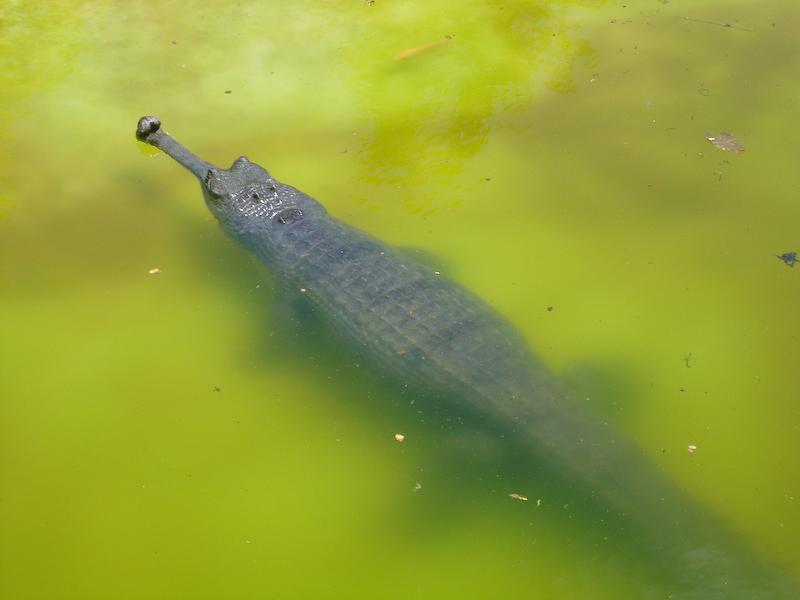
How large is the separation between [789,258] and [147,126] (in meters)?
2.94

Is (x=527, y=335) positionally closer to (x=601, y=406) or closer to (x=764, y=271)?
(x=601, y=406)

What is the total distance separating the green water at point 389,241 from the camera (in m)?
2.36

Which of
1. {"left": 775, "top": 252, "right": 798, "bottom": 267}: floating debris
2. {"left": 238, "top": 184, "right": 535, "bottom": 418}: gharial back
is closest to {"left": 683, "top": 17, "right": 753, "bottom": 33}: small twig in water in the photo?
{"left": 775, "top": 252, "right": 798, "bottom": 267}: floating debris

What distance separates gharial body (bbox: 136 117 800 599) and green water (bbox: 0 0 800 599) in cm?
10

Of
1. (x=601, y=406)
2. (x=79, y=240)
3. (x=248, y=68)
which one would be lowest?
(x=601, y=406)

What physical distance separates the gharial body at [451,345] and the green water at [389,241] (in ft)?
0.32

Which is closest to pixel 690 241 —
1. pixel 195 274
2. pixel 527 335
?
pixel 527 335

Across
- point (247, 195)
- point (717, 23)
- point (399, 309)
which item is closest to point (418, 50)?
point (247, 195)

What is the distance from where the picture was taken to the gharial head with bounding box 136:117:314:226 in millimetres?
3406

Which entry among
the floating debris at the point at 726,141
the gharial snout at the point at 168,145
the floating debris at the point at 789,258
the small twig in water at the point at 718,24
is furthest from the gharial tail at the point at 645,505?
the small twig in water at the point at 718,24

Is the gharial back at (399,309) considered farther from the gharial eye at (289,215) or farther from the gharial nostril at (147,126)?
the gharial nostril at (147,126)

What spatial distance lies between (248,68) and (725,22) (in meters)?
2.66

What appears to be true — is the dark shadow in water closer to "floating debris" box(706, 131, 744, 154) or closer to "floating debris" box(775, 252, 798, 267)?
"floating debris" box(775, 252, 798, 267)

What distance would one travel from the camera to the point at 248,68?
4.15 metres
